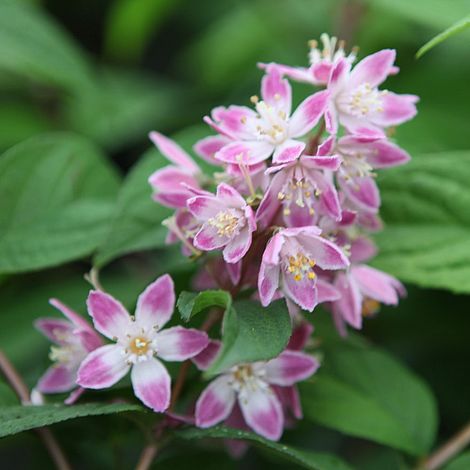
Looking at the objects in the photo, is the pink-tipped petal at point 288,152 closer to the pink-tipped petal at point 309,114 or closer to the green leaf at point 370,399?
the pink-tipped petal at point 309,114

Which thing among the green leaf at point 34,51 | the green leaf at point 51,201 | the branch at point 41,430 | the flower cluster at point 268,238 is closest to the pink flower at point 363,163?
the flower cluster at point 268,238

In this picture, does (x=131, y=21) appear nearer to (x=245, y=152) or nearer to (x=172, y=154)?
(x=172, y=154)

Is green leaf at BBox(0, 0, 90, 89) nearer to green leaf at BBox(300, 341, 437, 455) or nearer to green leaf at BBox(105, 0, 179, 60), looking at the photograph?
green leaf at BBox(105, 0, 179, 60)

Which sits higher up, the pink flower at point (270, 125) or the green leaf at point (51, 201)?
the pink flower at point (270, 125)

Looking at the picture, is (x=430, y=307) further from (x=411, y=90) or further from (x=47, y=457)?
(x=47, y=457)

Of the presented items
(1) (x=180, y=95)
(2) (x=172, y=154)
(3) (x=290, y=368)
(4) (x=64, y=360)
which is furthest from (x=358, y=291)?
(1) (x=180, y=95)

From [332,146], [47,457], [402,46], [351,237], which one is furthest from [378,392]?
[402,46]
